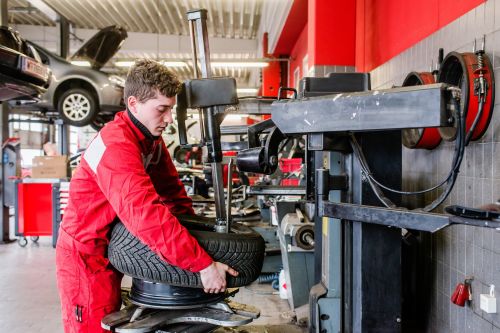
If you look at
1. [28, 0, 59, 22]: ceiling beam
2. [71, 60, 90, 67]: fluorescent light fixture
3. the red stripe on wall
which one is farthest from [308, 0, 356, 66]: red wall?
[28, 0, 59, 22]: ceiling beam

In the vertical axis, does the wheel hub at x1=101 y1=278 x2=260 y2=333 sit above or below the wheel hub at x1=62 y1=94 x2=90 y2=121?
below

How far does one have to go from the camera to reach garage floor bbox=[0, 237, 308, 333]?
286 centimetres

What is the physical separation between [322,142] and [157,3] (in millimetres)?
7690

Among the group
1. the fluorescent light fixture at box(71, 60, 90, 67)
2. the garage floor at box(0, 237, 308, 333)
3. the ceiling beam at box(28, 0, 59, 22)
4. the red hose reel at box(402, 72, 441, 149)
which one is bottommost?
the garage floor at box(0, 237, 308, 333)

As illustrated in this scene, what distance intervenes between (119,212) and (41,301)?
2569 mm

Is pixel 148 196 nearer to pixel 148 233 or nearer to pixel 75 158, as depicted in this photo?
pixel 148 233

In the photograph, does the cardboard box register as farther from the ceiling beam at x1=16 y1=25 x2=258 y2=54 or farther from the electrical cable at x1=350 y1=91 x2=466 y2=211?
the electrical cable at x1=350 y1=91 x2=466 y2=211

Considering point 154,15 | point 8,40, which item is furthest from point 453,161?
point 154,15

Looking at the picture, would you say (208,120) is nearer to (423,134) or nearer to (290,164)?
(423,134)

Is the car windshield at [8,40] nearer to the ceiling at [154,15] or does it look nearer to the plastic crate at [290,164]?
the plastic crate at [290,164]

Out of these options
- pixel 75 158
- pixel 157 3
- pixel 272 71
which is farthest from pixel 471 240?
pixel 272 71

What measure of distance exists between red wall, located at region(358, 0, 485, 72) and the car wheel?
4.28m

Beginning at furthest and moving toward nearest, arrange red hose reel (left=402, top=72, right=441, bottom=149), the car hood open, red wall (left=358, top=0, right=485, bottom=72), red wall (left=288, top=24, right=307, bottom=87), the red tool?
red wall (left=288, top=24, right=307, bottom=87) → the car hood open → red wall (left=358, top=0, right=485, bottom=72) → red hose reel (left=402, top=72, right=441, bottom=149) → the red tool

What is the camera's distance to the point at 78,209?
5.27ft
